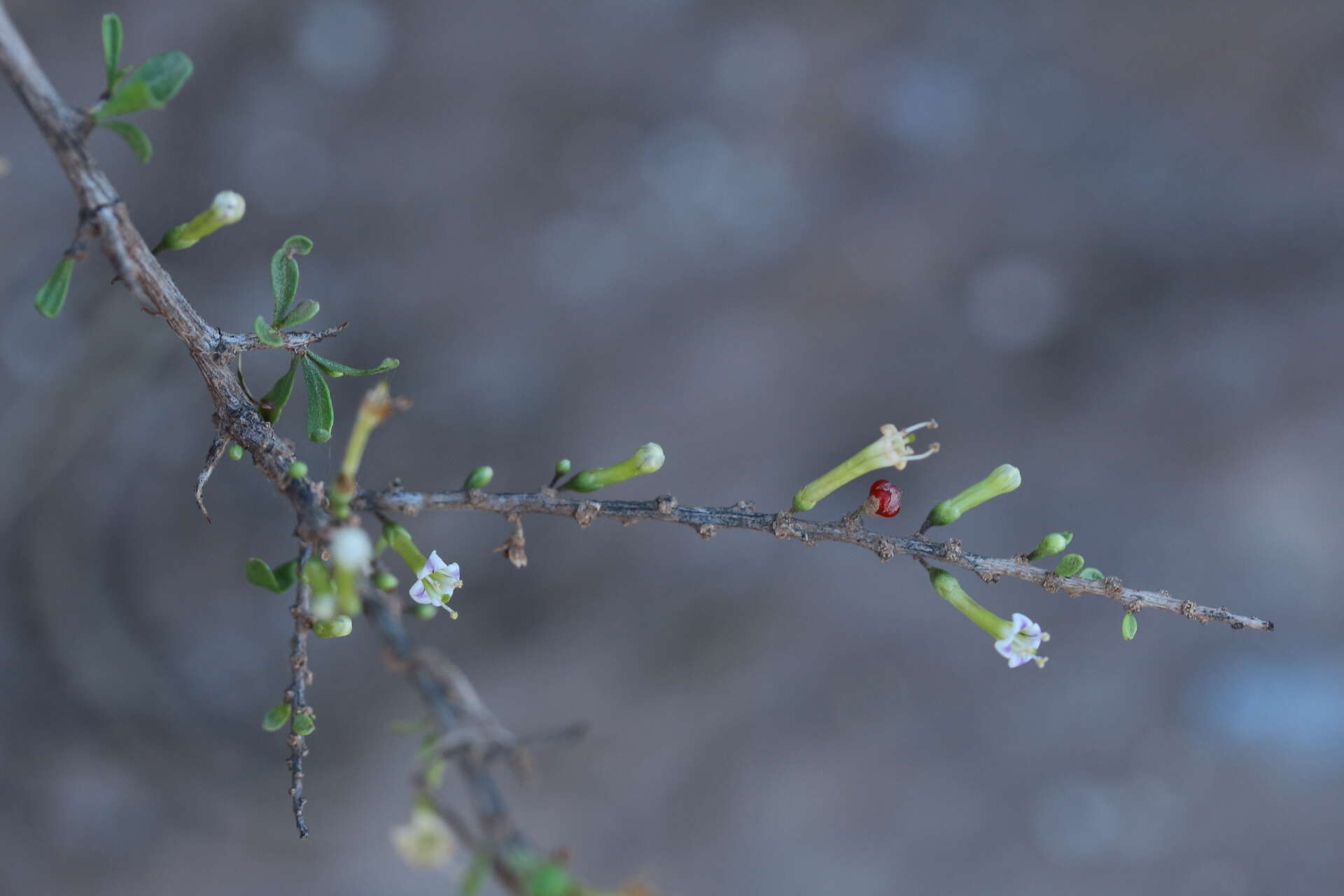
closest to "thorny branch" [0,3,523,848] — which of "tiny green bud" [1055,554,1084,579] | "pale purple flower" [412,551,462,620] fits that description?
"pale purple flower" [412,551,462,620]

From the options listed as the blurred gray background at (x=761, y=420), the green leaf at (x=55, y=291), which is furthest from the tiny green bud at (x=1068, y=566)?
the blurred gray background at (x=761, y=420)

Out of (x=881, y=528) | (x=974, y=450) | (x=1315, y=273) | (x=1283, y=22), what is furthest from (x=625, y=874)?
(x=1283, y=22)

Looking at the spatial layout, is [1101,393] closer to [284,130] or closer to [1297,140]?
[1297,140]

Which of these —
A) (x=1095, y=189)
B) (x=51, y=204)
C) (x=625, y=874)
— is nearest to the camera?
(x=51, y=204)

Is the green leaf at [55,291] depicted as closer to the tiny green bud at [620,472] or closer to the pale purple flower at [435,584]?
the pale purple flower at [435,584]

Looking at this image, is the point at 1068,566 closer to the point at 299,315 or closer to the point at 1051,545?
the point at 1051,545

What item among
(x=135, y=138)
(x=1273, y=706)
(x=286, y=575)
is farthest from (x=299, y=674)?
(x=1273, y=706)
